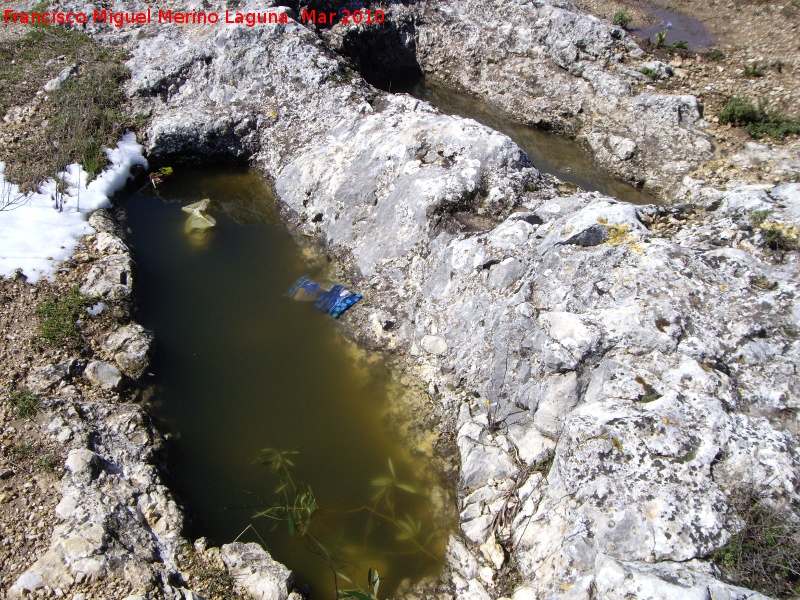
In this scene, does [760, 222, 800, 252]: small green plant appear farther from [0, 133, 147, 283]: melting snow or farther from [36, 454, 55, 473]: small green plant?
[0, 133, 147, 283]: melting snow

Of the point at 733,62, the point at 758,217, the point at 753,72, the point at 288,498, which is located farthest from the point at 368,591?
the point at 733,62

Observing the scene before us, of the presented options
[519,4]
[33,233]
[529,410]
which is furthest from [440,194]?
[519,4]

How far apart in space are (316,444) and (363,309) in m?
2.83

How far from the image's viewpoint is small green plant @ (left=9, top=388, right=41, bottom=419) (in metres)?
7.40

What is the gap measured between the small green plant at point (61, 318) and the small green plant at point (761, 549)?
375 inches

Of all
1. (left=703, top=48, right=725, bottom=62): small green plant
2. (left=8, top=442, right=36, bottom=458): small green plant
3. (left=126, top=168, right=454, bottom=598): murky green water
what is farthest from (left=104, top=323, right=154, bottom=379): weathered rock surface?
(left=703, top=48, right=725, bottom=62): small green plant

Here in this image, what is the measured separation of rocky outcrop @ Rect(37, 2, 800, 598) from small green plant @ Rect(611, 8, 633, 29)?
308 inches

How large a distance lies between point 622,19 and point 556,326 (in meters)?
15.8

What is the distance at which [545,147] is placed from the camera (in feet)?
47.5

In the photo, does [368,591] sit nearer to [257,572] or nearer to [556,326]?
[257,572]

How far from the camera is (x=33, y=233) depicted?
33.8 feet

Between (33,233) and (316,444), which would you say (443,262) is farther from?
(33,233)

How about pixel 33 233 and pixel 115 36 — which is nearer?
pixel 33 233

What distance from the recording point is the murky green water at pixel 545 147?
43.1ft
